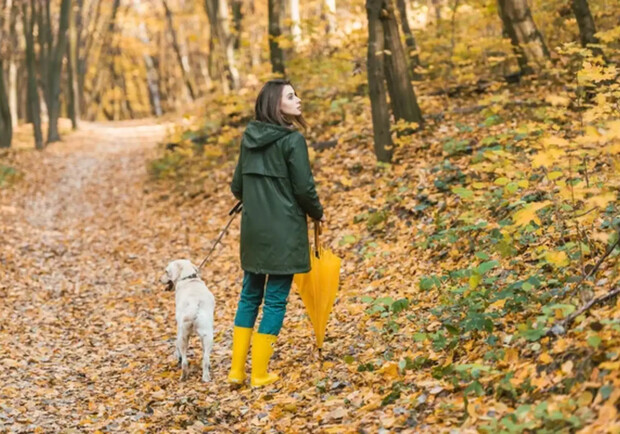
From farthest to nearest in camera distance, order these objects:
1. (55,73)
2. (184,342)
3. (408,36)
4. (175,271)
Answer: (55,73)
(408,36)
(175,271)
(184,342)

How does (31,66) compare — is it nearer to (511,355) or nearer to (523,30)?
(523,30)

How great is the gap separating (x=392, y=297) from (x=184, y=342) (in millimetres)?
1963

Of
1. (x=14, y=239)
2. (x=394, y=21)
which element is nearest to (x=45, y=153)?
(x=14, y=239)

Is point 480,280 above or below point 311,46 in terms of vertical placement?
below

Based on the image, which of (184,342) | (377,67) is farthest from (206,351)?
(377,67)

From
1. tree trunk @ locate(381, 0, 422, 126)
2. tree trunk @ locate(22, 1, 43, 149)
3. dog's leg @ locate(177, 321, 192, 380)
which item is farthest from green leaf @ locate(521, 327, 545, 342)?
tree trunk @ locate(22, 1, 43, 149)

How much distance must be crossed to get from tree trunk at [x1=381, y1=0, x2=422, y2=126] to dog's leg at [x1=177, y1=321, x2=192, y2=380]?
224 inches

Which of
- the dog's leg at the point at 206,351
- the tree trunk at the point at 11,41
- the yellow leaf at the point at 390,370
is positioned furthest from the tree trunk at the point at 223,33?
the yellow leaf at the point at 390,370

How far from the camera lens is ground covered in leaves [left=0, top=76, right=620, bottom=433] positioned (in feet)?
13.0

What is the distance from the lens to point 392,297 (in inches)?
251

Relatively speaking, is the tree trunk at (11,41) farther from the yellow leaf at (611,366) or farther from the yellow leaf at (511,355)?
the yellow leaf at (611,366)

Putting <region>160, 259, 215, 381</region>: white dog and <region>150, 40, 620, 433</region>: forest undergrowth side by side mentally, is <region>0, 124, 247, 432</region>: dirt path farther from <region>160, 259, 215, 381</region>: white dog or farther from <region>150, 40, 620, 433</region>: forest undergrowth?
<region>150, 40, 620, 433</region>: forest undergrowth

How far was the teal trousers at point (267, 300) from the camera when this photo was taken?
517 centimetres

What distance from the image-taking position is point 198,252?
35.0ft
